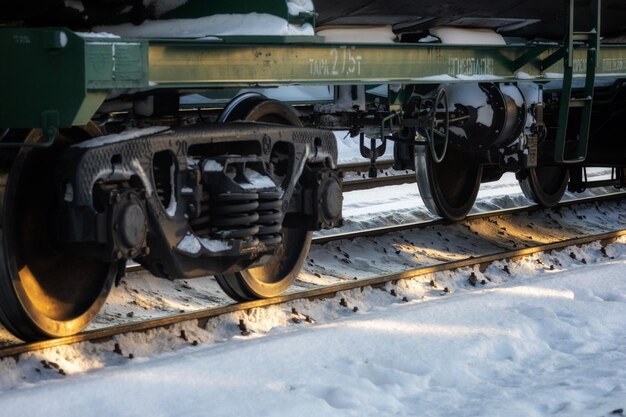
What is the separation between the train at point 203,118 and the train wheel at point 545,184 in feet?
7.20

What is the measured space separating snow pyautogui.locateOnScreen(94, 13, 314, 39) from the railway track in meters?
1.73

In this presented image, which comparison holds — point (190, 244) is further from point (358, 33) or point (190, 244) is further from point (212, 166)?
point (358, 33)

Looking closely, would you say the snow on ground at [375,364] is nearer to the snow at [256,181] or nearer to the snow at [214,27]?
the snow at [256,181]

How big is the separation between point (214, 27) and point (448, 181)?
483 centimetres

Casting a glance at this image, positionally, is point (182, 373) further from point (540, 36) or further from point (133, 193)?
point (540, 36)

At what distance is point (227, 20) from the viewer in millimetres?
7250

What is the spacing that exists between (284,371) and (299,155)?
196 centimetres

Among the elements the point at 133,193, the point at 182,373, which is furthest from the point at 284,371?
the point at 133,193

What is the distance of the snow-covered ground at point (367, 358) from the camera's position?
18.5 ft

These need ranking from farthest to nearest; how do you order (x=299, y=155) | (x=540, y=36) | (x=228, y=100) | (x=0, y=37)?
(x=540, y=36), (x=228, y=100), (x=299, y=155), (x=0, y=37)

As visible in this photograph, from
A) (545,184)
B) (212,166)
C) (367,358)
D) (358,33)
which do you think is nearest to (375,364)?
(367,358)

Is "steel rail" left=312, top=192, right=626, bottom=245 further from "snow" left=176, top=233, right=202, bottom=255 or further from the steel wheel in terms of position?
"snow" left=176, top=233, right=202, bottom=255

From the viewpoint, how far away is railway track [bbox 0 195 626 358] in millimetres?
6734

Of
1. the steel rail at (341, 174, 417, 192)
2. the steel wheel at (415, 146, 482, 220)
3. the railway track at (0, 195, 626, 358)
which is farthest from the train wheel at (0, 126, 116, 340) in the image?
the steel rail at (341, 174, 417, 192)
